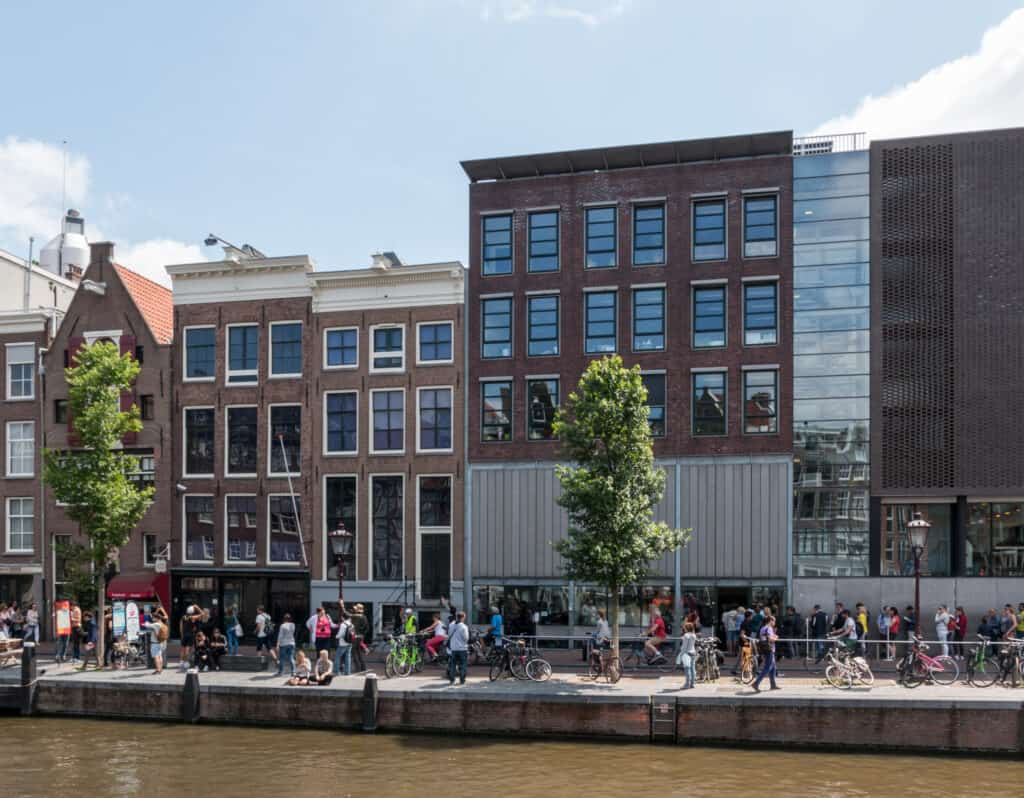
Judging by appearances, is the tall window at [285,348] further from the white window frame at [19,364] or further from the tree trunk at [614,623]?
the tree trunk at [614,623]

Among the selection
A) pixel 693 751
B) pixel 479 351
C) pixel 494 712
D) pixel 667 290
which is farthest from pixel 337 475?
pixel 693 751

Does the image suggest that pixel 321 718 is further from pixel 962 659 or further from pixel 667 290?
pixel 667 290

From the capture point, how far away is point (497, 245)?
133ft

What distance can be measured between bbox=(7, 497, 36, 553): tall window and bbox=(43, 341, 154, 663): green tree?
10026 millimetres

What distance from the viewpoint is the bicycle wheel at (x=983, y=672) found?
2650cm

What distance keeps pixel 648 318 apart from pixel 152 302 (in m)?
20.9

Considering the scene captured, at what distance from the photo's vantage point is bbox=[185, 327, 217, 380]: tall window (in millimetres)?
42594

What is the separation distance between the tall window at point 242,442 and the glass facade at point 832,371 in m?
20.4

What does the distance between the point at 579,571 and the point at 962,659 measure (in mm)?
10220

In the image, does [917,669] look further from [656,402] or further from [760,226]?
[760,226]

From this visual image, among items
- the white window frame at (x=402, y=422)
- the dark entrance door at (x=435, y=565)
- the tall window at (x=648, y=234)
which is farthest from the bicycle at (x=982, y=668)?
the white window frame at (x=402, y=422)

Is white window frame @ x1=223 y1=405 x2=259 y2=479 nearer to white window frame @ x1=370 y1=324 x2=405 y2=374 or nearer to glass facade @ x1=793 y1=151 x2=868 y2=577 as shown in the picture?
white window frame @ x1=370 y1=324 x2=405 y2=374

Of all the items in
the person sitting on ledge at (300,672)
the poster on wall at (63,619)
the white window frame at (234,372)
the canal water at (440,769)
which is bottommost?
the canal water at (440,769)

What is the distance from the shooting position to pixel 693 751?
960 inches
